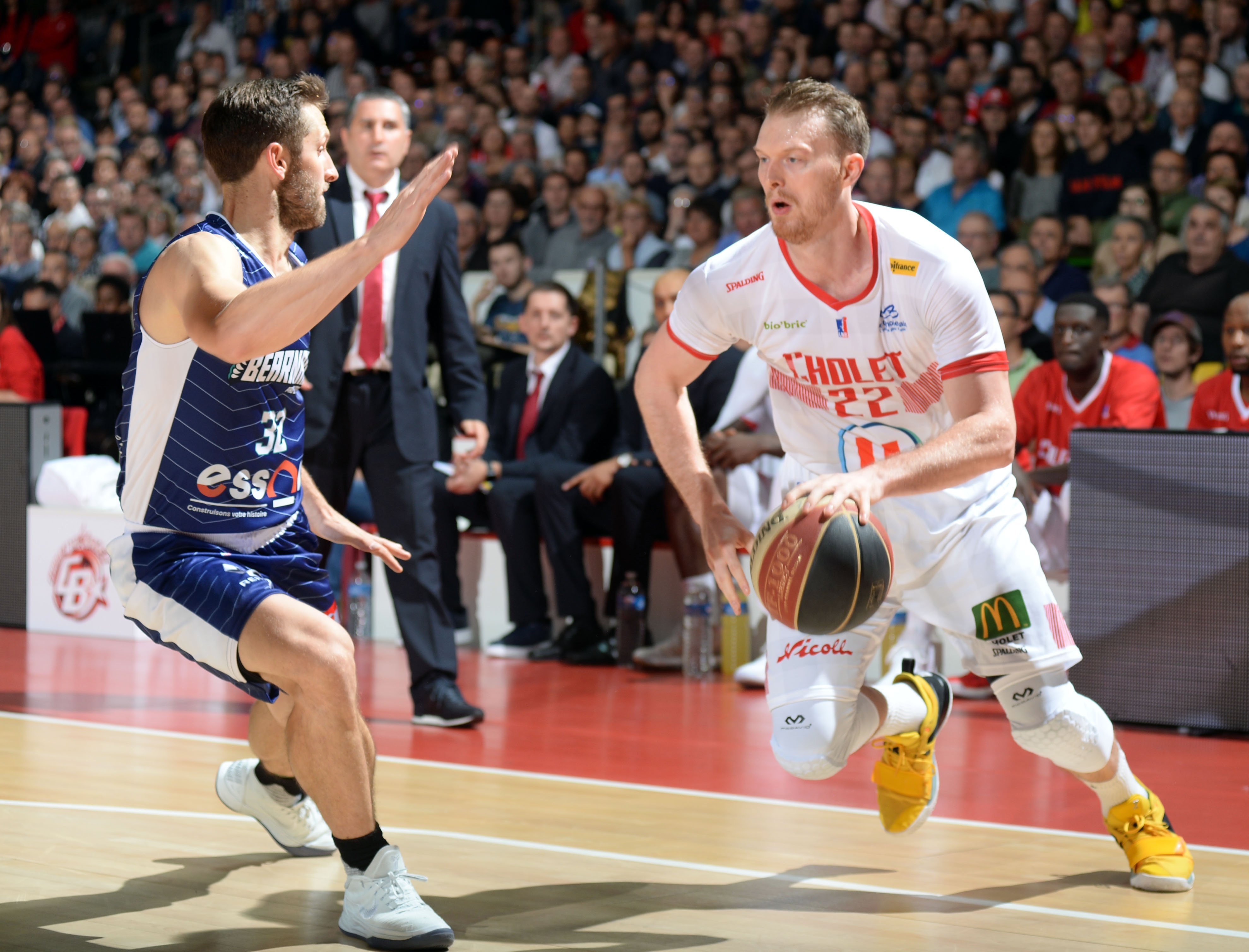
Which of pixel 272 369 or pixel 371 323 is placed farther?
pixel 371 323

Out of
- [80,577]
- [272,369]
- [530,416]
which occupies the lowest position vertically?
[80,577]

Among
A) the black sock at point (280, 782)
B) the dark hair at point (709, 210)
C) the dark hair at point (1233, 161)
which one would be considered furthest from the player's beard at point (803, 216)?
the dark hair at point (1233, 161)

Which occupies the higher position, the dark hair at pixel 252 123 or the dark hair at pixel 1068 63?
the dark hair at pixel 1068 63

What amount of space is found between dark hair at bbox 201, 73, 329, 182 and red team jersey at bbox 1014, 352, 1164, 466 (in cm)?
440

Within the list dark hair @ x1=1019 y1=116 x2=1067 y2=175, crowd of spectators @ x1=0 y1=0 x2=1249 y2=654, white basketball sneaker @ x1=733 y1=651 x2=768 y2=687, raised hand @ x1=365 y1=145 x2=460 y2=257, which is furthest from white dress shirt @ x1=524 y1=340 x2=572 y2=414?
raised hand @ x1=365 y1=145 x2=460 y2=257

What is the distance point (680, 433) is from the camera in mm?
A: 3654

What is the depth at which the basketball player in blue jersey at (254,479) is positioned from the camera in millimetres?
3078

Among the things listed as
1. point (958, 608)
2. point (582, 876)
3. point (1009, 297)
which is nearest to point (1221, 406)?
point (1009, 297)

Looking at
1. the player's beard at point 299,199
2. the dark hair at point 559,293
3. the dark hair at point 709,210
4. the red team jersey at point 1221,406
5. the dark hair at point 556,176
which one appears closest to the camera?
the player's beard at point 299,199

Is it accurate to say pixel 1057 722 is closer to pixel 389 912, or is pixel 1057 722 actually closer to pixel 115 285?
pixel 389 912

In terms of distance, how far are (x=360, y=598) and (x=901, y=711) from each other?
5.13 meters

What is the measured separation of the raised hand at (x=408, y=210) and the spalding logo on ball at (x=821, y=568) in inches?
38.3

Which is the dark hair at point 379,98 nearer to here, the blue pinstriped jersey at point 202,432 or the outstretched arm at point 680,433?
the outstretched arm at point 680,433

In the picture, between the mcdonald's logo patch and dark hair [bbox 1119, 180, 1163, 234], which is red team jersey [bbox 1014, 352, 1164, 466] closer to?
dark hair [bbox 1119, 180, 1163, 234]
